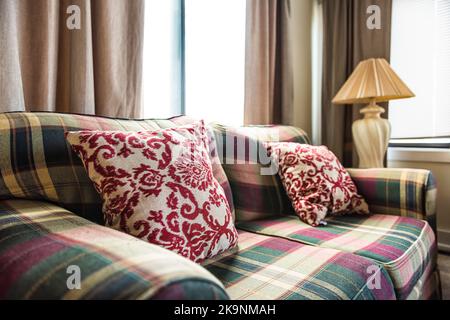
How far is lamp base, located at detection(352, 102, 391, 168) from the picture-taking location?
186cm

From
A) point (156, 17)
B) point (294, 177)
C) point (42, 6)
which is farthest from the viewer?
point (156, 17)

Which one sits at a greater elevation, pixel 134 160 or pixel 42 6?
pixel 42 6

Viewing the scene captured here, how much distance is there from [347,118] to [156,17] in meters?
1.51

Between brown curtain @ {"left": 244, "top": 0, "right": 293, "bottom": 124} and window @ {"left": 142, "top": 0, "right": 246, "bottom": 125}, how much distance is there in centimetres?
10

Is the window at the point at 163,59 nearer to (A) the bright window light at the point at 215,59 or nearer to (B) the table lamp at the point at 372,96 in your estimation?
(A) the bright window light at the point at 215,59

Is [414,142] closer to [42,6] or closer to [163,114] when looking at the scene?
[163,114]

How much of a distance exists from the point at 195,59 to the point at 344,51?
3.71 feet

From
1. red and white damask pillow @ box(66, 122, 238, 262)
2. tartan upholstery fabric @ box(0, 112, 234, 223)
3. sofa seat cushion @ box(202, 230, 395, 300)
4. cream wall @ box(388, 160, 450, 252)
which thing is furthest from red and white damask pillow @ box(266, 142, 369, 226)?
cream wall @ box(388, 160, 450, 252)

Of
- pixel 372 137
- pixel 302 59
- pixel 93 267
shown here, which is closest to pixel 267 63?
pixel 302 59

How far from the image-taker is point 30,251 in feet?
1.68

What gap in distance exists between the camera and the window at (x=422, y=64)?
2.13 meters

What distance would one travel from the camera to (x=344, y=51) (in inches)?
90.6

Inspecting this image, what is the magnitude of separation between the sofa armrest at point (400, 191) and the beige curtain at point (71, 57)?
108cm
